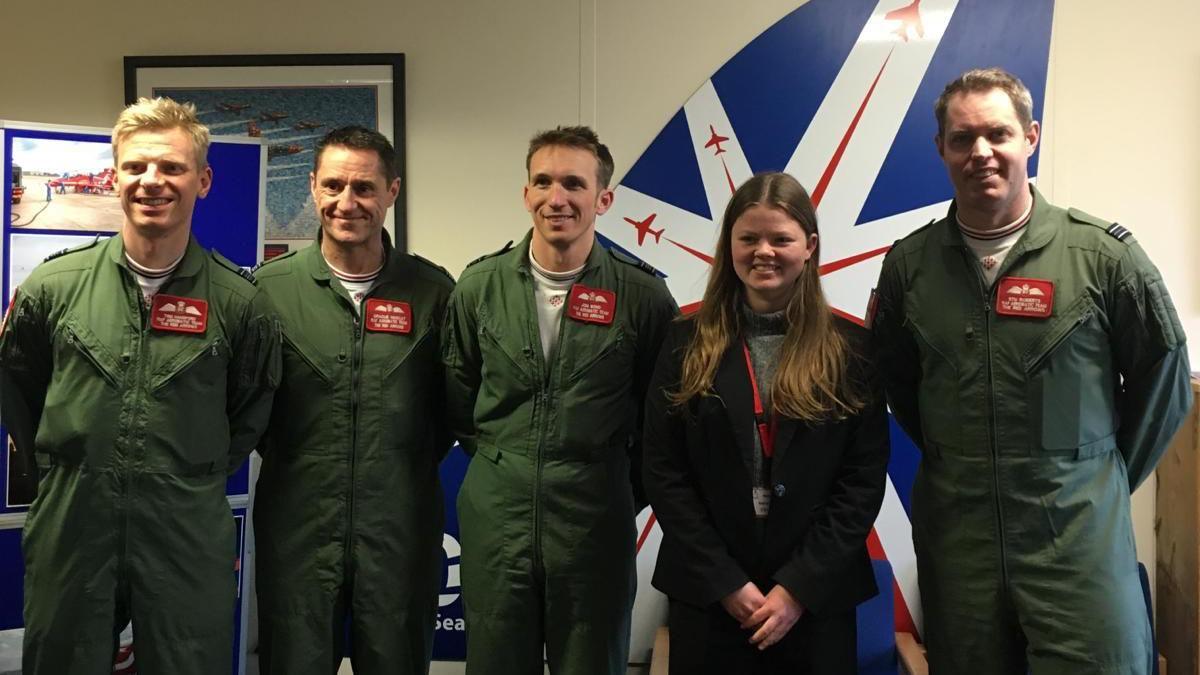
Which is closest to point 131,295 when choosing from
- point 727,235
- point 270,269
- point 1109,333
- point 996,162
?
point 270,269

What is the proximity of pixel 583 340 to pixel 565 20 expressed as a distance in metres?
1.71

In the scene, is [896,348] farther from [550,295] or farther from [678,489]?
[550,295]

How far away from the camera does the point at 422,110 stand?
3.38 metres

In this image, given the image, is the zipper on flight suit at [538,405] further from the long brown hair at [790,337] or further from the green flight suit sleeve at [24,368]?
the green flight suit sleeve at [24,368]

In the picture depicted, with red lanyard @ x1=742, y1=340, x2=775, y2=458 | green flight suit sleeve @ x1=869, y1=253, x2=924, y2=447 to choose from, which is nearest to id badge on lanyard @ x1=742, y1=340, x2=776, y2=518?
red lanyard @ x1=742, y1=340, x2=775, y2=458

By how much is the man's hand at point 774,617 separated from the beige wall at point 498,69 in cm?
198

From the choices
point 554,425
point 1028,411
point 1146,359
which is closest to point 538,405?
point 554,425

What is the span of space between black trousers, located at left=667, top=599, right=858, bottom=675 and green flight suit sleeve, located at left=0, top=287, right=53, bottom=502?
5.21ft

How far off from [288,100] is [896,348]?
2.50m

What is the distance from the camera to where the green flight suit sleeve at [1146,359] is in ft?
5.97

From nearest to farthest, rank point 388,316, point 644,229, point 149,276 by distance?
point 149,276
point 388,316
point 644,229

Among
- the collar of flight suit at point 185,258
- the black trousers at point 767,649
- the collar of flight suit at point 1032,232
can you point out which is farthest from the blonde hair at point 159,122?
the collar of flight suit at point 1032,232

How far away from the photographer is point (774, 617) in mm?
1708

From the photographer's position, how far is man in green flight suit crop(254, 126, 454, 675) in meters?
2.13
